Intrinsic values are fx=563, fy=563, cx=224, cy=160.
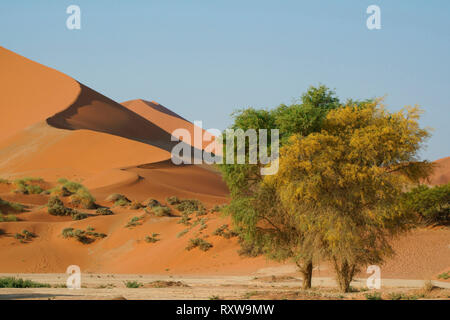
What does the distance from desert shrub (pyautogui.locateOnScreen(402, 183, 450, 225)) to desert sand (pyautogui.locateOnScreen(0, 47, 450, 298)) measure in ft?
5.06

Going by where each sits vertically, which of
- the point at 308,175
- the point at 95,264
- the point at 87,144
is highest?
the point at 87,144

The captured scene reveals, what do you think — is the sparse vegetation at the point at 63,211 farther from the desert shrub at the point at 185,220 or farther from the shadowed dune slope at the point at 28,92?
the shadowed dune slope at the point at 28,92

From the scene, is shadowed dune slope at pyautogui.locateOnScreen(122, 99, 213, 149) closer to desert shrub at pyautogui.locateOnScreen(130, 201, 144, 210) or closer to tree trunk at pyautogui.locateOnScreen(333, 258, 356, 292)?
desert shrub at pyautogui.locateOnScreen(130, 201, 144, 210)

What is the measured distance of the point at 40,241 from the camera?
3381cm

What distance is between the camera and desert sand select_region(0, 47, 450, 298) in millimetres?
28906

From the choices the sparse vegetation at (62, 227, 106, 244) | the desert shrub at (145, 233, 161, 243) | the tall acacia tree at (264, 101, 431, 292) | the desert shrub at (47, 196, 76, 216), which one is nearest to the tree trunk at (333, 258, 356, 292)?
the tall acacia tree at (264, 101, 431, 292)

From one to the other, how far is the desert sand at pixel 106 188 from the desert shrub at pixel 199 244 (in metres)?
0.28

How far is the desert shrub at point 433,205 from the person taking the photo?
3341 centimetres

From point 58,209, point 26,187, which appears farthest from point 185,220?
point 26,187

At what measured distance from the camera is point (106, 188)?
2127 inches
